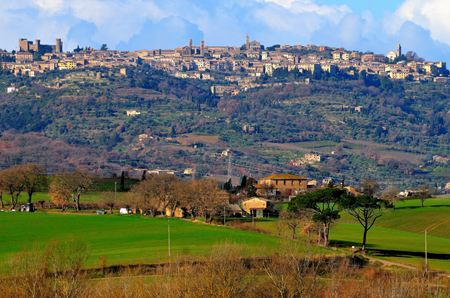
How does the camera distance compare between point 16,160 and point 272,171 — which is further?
point 272,171

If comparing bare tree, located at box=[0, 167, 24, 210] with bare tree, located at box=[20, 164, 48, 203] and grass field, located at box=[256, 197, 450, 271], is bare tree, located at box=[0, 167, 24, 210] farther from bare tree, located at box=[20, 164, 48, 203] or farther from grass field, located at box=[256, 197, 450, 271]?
grass field, located at box=[256, 197, 450, 271]

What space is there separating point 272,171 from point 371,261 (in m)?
145

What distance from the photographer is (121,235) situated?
4341 cm

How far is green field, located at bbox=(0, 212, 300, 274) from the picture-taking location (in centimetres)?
3484

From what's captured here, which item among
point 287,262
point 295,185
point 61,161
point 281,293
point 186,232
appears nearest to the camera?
point 281,293

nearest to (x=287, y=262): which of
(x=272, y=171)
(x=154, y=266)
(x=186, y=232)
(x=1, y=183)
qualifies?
(x=154, y=266)

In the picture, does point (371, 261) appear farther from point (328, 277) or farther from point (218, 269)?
point (218, 269)

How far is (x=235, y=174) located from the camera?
179125 mm

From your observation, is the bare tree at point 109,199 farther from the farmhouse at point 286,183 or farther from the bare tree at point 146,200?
the farmhouse at point 286,183

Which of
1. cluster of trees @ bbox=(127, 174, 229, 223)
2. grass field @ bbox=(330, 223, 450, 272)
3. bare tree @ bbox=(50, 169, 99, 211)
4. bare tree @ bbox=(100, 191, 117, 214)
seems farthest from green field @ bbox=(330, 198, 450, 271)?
bare tree @ bbox=(50, 169, 99, 211)

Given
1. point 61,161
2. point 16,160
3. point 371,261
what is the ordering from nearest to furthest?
point 371,261 < point 16,160 < point 61,161

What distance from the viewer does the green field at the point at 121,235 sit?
3484cm

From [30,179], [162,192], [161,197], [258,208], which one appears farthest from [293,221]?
[30,179]

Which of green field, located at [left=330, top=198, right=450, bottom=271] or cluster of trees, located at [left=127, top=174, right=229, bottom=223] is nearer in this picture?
green field, located at [left=330, top=198, right=450, bottom=271]
